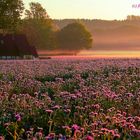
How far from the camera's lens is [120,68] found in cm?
2820

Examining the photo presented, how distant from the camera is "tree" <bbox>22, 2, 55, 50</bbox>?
103625 mm

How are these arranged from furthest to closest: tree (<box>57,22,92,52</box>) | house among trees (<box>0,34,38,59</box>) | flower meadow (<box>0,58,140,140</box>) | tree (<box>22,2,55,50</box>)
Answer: tree (<box>57,22,92,52</box>) → tree (<box>22,2,55,50</box>) → house among trees (<box>0,34,38,59</box>) → flower meadow (<box>0,58,140,140</box>)

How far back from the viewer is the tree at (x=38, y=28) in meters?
104

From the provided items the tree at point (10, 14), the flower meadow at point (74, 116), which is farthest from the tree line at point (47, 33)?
the flower meadow at point (74, 116)

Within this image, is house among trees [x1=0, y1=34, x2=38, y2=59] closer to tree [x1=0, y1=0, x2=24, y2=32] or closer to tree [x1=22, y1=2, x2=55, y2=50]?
tree [x1=0, y1=0, x2=24, y2=32]

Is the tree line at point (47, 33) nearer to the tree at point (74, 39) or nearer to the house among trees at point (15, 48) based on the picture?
the tree at point (74, 39)

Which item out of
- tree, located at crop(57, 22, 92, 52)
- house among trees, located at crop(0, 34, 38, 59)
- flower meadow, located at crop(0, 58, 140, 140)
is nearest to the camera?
flower meadow, located at crop(0, 58, 140, 140)

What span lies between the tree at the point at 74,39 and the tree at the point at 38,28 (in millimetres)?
5742

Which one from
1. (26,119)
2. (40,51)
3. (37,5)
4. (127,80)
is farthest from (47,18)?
(26,119)

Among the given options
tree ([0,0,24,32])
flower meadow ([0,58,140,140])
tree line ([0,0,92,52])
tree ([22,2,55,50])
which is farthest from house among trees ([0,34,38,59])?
flower meadow ([0,58,140,140])

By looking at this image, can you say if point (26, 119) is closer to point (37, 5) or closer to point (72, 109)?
point (72, 109)

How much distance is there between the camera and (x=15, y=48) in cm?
6881

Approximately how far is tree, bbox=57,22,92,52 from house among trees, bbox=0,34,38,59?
44.2m

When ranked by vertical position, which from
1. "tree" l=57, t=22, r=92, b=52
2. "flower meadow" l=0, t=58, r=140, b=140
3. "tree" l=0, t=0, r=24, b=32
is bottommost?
"tree" l=57, t=22, r=92, b=52
